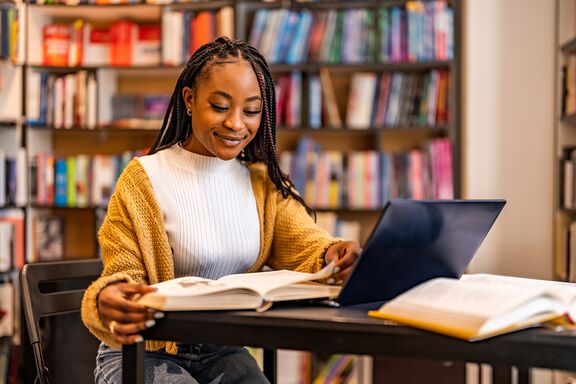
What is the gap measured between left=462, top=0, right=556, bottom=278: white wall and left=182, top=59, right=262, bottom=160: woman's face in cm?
207

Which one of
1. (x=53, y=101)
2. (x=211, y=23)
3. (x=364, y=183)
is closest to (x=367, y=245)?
(x=364, y=183)

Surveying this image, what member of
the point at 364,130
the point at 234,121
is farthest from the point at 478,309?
the point at 364,130

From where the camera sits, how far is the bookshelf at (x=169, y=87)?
3316 mm

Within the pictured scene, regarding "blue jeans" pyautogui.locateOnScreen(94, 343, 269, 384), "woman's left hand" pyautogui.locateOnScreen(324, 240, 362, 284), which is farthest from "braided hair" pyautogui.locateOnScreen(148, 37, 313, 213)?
"blue jeans" pyautogui.locateOnScreen(94, 343, 269, 384)

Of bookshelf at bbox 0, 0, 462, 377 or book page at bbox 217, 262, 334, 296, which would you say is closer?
book page at bbox 217, 262, 334, 296

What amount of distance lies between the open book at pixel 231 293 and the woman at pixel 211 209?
12 centimetres

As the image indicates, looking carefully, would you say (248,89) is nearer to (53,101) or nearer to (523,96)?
(523,96)

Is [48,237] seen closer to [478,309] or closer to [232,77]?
[232,77]

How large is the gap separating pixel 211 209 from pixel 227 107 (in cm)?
23

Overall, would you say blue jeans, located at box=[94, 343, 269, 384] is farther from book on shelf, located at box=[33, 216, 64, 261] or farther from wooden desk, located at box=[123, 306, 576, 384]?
book on shelf, located at box=[33, 216, 64, 261]

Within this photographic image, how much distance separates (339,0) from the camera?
333cm

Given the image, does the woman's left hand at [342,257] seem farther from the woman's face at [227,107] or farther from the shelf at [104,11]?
the shelf at [104,11]

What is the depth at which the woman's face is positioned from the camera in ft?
4.41

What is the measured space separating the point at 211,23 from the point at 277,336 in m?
2.68
